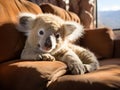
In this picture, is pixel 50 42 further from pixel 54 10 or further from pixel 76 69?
pixel 54 10

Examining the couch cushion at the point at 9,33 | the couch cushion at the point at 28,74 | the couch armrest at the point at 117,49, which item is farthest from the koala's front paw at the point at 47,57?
the couch armrest at the point at 117,49

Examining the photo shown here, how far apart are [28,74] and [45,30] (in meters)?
0.40

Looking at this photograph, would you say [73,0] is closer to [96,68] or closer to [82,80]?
[96,68]

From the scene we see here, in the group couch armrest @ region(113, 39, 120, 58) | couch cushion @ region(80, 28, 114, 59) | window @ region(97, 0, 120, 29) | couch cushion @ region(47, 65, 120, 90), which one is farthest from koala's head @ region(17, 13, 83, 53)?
window @ region(97, 0, 120, 29)

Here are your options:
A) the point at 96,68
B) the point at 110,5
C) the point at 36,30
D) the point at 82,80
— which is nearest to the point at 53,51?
the point at 36,30

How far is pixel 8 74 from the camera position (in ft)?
5.43

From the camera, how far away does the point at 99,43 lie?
2689 mm

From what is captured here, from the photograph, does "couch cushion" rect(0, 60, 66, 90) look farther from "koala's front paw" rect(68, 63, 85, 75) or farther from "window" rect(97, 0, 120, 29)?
"window" rect(97, 0, 120, 29)

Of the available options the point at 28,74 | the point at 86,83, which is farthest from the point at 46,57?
the point at 86,83

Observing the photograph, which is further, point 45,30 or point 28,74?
point 45,30

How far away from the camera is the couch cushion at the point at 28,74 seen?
1.51 meters

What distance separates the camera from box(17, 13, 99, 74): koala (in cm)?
180

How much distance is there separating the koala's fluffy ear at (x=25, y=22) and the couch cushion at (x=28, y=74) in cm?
33

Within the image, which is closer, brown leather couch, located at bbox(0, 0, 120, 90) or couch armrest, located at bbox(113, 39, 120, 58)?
brown leather couch, located at bbox(0, 0, 120, 90)
